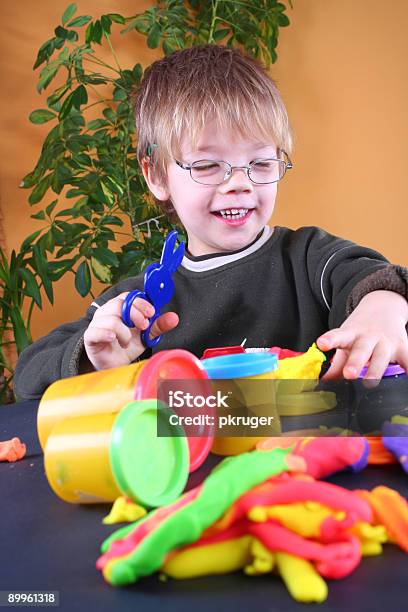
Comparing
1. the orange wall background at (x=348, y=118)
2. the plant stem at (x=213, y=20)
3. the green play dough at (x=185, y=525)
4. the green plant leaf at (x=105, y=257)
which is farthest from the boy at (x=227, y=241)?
the orange wall background at (x=348, y=118)

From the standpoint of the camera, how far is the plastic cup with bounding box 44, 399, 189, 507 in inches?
15.3

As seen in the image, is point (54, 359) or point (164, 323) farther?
point (54, 359)

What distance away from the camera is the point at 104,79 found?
6.64ft

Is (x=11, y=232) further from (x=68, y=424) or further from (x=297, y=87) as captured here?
(x=68, y=424)

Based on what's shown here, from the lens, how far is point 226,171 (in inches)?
37.1

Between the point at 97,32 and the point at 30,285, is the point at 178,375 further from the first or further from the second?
the point at 97,32

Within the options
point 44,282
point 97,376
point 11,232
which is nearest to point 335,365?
point 97,376

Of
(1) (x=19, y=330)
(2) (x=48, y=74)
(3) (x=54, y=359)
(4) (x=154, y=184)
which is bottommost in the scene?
(1) (x=19, y=330)

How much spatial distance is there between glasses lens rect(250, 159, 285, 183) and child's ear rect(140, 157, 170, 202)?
0.76ft

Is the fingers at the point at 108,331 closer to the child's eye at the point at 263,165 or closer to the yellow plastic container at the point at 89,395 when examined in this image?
the yellow plastic container at the point at 89,395

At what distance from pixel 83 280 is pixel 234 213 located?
41.3 inches

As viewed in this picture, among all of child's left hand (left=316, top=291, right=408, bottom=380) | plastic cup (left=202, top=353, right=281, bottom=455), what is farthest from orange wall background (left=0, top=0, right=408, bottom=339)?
plastic cup (left=202, top=353, right=281, bottom=455)

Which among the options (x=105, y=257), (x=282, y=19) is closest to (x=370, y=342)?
(x=105, y=257)

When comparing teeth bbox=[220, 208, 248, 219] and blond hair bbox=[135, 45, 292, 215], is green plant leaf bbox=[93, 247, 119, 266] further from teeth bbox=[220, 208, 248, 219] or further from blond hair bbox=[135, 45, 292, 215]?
teeth bbox=[220, 208, 248, 219]
